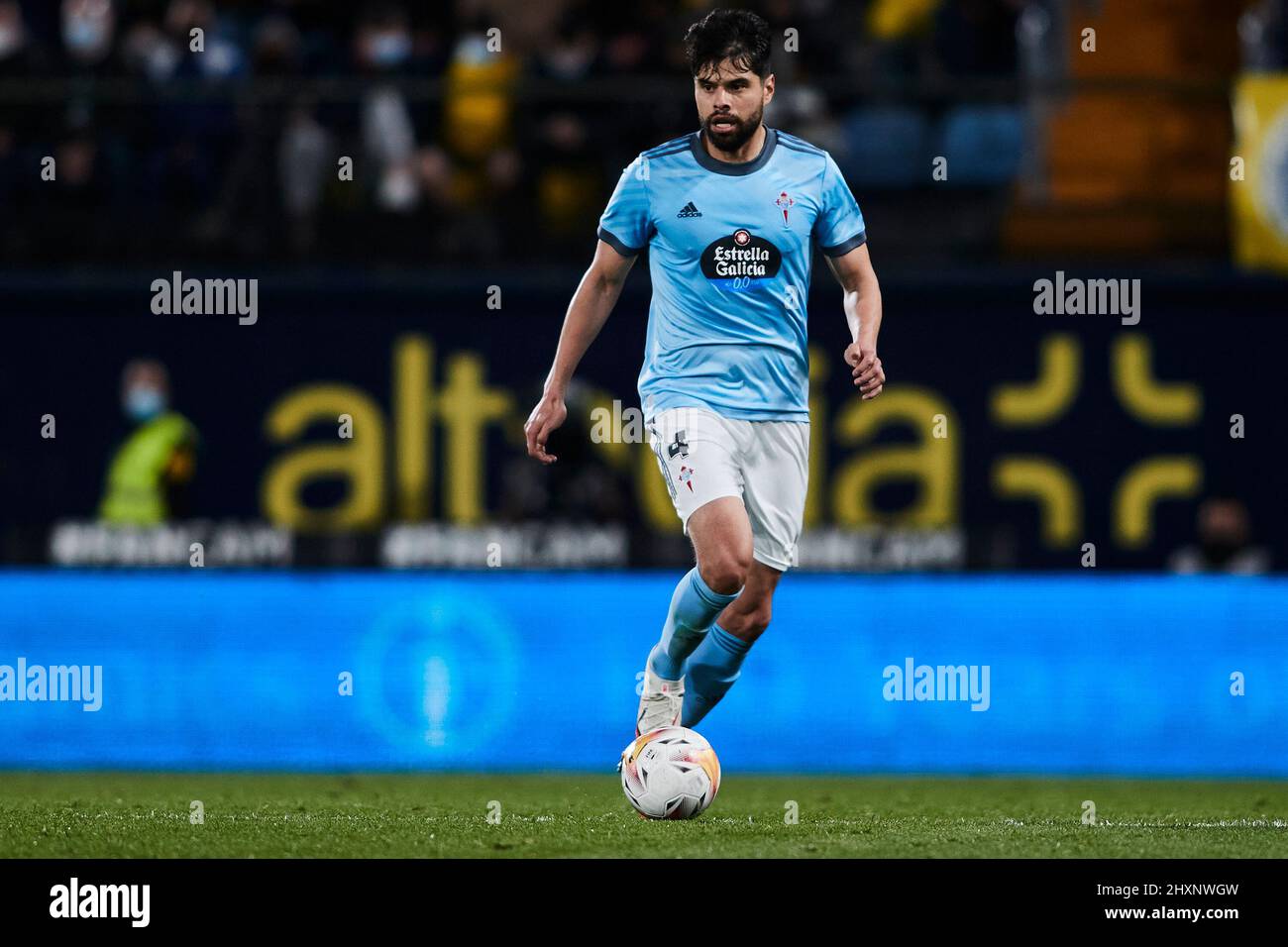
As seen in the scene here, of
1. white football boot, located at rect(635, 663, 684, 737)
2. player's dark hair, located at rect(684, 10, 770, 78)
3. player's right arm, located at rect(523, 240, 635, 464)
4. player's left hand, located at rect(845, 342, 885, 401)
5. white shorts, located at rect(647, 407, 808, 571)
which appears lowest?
white football boot, located at rect(635, 663, 684, 737)

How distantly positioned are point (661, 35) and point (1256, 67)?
3866 mm

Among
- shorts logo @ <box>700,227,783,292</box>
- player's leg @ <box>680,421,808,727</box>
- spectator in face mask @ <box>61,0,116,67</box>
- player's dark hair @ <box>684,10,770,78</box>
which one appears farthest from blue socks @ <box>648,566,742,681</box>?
spectator in face mask @ <box>61,0,116,67</box>

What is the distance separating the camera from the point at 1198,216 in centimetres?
1325

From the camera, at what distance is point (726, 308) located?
24.4 ft

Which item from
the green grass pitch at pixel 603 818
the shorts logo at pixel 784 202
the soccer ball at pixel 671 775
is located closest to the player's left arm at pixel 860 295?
the shorts logo at pixel 784 202

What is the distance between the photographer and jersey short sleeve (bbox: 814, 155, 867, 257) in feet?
24.8

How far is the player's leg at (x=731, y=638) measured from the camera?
7.72 metres

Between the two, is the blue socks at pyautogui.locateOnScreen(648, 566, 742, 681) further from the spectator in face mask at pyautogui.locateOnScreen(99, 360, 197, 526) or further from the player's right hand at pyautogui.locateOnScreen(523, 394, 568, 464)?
the spectator in face mask at pyautogui.locateOnScreen(99, 360, 197, 526)

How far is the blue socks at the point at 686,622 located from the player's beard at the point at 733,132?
146 centimetres

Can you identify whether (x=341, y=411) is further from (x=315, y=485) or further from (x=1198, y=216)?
(x=1198, y=216)

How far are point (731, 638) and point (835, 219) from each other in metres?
1.54

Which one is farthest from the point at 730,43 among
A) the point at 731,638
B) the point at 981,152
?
the point at 981,152

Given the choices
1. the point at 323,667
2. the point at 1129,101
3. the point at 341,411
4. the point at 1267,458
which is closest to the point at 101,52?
the point at 341,411

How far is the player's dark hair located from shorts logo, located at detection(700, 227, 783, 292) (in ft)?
1.84
